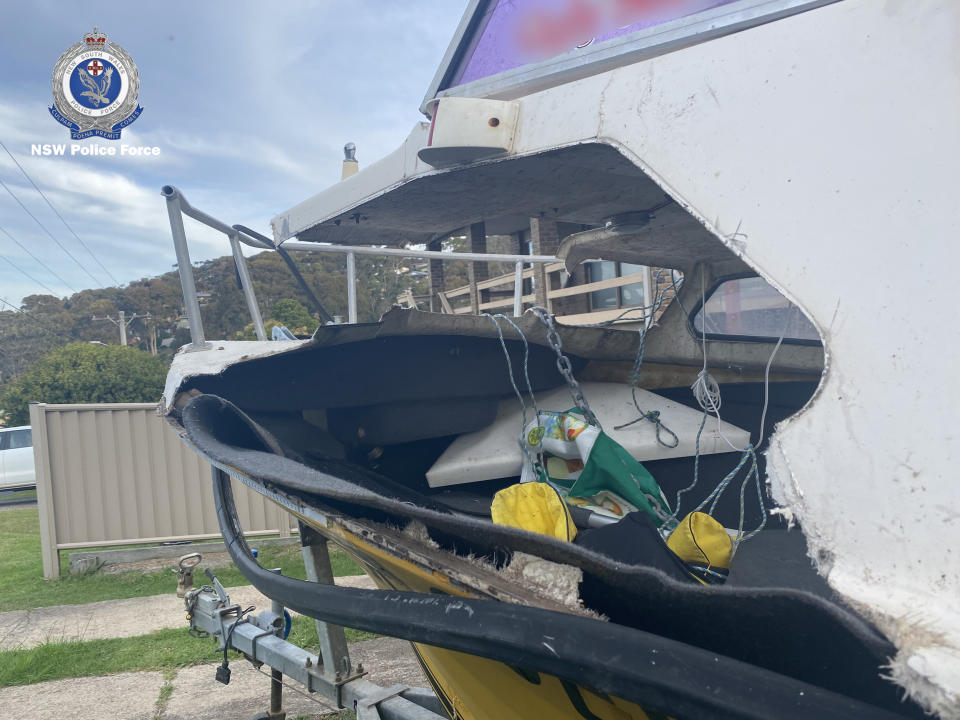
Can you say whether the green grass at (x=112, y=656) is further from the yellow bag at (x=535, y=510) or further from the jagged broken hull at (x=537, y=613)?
the yellow bag at (x=535, y=510)

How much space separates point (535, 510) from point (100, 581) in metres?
5.76

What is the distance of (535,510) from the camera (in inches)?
64.5

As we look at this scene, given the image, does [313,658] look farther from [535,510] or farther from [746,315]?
[746,315]

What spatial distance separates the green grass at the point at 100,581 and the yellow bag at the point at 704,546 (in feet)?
13.8

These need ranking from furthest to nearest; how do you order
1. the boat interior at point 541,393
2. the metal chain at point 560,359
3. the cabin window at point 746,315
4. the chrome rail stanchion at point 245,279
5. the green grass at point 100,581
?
1. the green grass at point 100,581
2. the chrome rail stanchion at point 245,279
3. the cabin window at point 746,315
4. the metal chain at point 560,359
5. the boat interior at point 541,393

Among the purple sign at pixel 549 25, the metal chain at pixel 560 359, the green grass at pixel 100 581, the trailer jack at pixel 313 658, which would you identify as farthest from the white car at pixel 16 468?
the purple sign at pixel 549 25

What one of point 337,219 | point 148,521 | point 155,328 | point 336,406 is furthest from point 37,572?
point 155,328

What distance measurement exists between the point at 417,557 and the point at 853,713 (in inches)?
27.4

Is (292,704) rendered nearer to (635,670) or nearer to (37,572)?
(635,670)

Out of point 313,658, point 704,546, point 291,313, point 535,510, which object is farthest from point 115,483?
point 291,313

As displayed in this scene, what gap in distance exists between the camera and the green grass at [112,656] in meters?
3.89

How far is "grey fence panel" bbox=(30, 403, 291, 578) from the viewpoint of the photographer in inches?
243

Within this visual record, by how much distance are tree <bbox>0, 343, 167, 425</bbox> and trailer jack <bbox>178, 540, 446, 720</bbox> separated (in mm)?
18189

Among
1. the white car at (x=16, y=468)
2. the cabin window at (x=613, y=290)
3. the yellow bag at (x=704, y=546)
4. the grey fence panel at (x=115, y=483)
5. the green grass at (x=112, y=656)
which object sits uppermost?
the cabin window at (x=613, y=290)
